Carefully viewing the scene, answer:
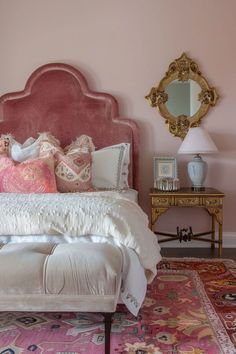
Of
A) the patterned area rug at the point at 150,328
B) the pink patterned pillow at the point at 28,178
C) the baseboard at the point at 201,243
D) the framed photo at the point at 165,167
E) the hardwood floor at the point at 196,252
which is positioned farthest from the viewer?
the baseboard at the point at 201,243

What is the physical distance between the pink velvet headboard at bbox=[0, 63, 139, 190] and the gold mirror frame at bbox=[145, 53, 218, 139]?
1.23ft

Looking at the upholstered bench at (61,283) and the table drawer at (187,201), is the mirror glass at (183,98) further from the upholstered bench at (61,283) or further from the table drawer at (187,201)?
the upholstered bench at (61,283)

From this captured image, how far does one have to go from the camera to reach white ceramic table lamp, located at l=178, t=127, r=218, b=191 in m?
3.33

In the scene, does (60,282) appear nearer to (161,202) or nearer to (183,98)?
(161,202)

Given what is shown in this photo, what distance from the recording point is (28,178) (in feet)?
8.95

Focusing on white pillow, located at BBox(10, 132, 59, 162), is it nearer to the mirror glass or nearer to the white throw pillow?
A: the white throw pillow

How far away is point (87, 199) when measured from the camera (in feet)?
7.16

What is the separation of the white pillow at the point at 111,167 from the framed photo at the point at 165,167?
37cm

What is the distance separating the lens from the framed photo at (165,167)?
365 cm

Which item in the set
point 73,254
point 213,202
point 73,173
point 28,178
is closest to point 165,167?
point 213,202

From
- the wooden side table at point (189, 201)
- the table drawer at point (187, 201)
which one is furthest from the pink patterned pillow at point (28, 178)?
the table drawer at point (187, 201)

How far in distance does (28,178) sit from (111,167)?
895 mm

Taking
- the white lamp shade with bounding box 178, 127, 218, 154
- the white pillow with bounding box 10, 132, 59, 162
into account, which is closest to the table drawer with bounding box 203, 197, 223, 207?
the white lamp shade with bounding box 178, 127, 218, 154

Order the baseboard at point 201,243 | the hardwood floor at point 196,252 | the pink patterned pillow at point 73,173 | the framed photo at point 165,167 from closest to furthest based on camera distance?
1. the pink patterned pillow at point 73,173
2. the hardwood floor at point 196,252
3. the framed photo at point 165,167
4. the baseboard at point 201,243
